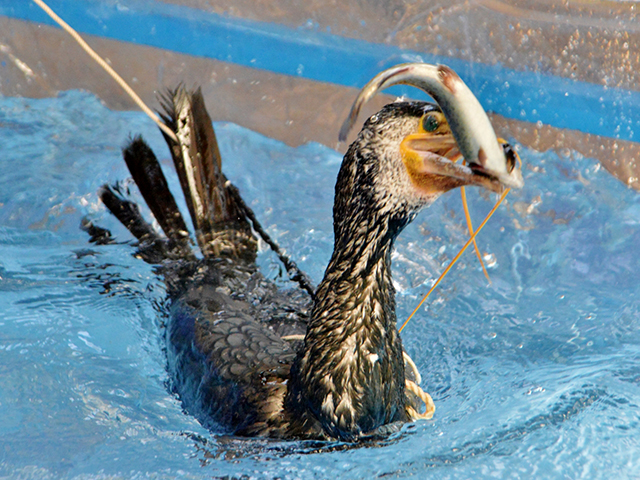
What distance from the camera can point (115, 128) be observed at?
3.75 meters

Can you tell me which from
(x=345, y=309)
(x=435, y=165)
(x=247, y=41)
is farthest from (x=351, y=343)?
(x=247, y=41)

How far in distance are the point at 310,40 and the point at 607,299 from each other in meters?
2.42

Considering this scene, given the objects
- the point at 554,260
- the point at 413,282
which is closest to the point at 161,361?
the point at 413,282

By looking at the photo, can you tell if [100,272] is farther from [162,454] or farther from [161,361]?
[162,454]

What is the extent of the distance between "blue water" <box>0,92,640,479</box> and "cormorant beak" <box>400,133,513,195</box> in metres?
0.75

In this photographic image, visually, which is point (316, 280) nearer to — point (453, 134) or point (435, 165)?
point (435, 165)

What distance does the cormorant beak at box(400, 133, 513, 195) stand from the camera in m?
1.35

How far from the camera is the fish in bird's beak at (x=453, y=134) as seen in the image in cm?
125

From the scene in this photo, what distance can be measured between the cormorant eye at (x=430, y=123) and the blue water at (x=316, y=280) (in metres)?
0.87

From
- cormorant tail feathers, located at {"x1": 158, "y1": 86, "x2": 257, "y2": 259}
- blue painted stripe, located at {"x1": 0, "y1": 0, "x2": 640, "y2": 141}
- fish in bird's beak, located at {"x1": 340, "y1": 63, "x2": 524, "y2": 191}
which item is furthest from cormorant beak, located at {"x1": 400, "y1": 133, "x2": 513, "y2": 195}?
blue painted stripe, located at {"x1": 0, "y1": 0, "x2": 640, "y2": 141}

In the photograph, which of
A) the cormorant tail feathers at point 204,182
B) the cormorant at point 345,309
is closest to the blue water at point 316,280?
the cormorant at point 345,309

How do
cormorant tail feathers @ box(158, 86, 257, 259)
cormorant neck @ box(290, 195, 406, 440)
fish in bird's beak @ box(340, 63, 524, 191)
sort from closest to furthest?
fish in bird's beak @ box(340, 63, 524, 191) → cormorant neck @ box(290, 195, 406, 440) → cormorant tail feathers @ box(158, 86, 257, 259)

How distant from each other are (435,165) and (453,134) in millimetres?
109

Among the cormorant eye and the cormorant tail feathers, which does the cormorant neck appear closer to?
the cormorant eye
